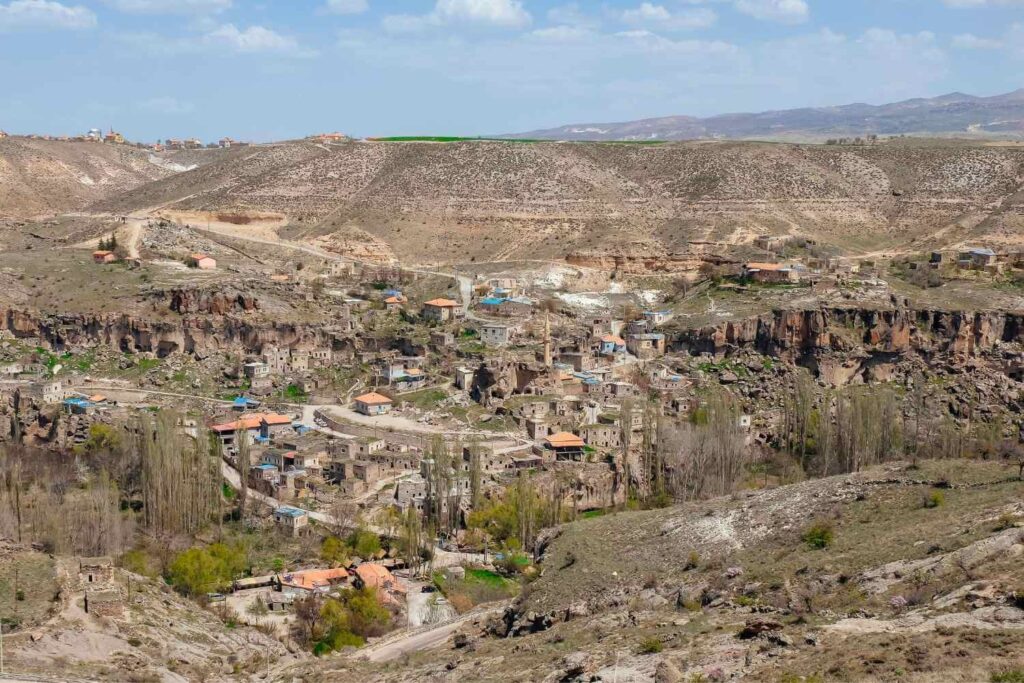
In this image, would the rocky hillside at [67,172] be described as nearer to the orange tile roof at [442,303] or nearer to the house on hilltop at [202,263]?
the house on hilltop at [202,263]

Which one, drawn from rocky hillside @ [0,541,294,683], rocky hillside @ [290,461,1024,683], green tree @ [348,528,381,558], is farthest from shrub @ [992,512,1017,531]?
green tree @ [348,528,381,558]

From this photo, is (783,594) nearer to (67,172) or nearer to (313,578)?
(313,578)

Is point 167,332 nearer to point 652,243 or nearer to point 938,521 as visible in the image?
point 652,243

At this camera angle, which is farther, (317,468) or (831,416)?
(831,416)

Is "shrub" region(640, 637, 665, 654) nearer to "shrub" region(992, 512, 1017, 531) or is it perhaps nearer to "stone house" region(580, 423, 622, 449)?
"shrub" region(992, 512, 1017, 531)

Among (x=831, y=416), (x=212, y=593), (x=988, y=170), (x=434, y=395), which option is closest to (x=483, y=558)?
(x=212, y=593)

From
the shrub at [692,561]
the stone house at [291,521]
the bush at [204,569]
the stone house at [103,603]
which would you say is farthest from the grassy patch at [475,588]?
the stone house at [103,603]
